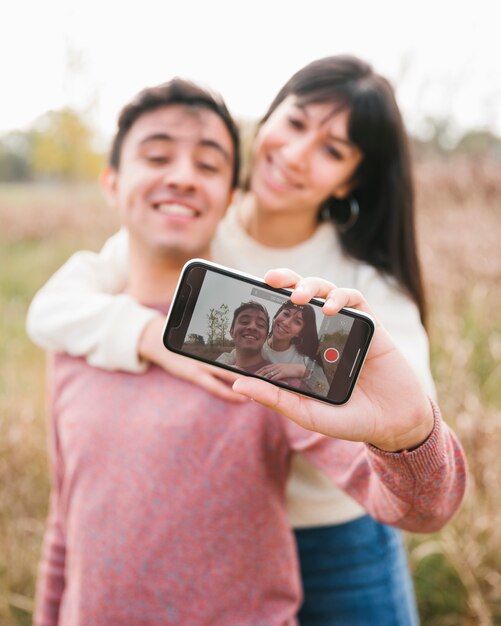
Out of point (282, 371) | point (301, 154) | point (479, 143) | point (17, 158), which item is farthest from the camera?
point (17, 158)

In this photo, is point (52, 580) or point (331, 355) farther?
point (52, 580)

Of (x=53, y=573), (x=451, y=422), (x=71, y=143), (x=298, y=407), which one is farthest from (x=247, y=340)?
(x=71, y=143)

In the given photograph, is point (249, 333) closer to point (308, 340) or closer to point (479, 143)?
point (308, 340)

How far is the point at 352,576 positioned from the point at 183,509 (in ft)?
2.26

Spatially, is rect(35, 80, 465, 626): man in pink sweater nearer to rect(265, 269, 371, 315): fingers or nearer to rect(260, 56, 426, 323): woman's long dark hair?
rect(265, 269, 371, 315): fingers

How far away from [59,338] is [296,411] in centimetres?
83

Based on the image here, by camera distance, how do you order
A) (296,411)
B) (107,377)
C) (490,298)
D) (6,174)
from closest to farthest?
(296,411) < (107,377) < (490,298) < (6,174)

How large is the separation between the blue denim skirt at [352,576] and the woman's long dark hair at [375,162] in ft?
2.43

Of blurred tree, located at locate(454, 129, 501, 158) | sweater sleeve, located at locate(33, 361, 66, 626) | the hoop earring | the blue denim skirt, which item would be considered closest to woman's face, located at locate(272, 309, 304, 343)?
sweater sleeve, located at locate(33, 361, 66, 626)

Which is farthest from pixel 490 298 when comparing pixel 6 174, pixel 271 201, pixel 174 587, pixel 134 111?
pixel 6 174

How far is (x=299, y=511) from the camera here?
5.47ft

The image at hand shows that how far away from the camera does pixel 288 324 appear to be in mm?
960

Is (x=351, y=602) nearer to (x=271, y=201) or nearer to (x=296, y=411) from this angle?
(x=296, y=411)

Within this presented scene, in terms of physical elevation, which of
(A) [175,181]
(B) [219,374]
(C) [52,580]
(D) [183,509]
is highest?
(A) [175,181]
